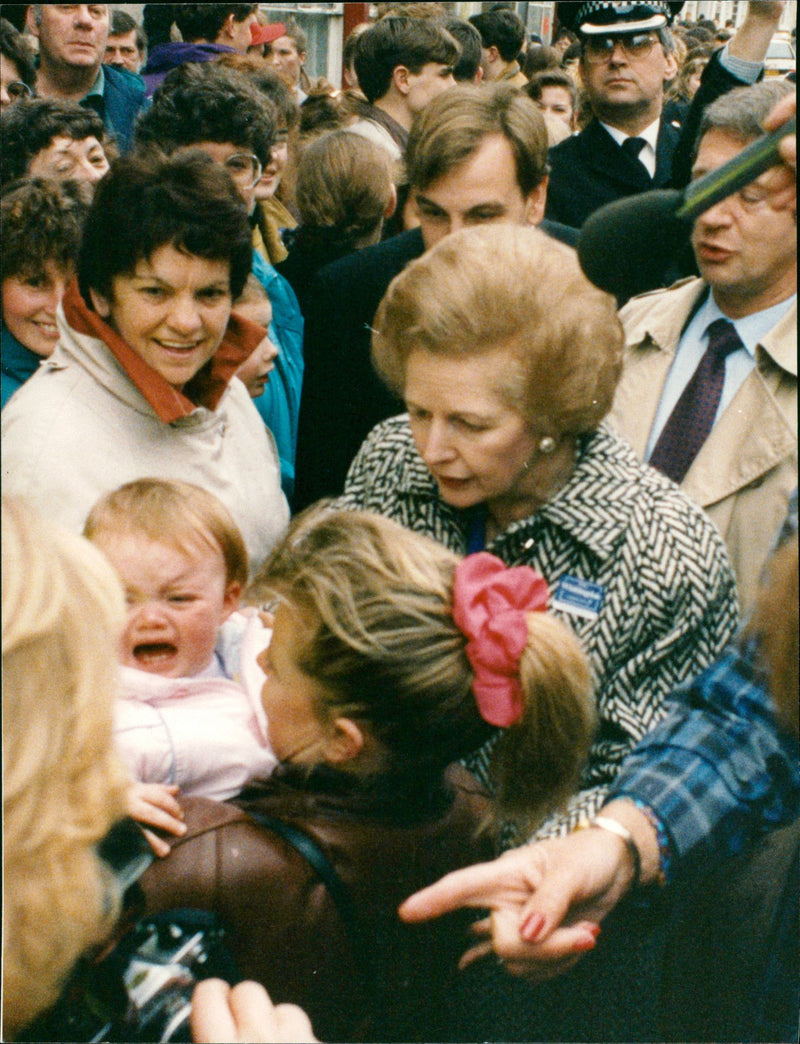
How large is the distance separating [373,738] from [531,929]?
0.27 meters

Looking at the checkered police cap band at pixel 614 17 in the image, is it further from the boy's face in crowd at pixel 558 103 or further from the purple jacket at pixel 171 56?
the boy's face in crowd at pixel 558 103

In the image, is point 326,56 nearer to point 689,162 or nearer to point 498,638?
point 689,162

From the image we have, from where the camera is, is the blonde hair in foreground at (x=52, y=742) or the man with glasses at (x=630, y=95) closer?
the blonde hair in foreground at (x=52, y=742)

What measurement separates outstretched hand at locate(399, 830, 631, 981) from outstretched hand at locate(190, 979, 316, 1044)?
16 cm

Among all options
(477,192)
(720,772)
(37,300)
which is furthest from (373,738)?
(477,192)

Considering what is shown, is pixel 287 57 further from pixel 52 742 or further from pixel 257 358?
pixel 52 742

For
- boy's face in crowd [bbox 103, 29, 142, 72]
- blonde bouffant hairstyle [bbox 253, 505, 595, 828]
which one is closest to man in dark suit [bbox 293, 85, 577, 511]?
blonde bouffant hairstyle [bbox 253, 505, 595, 828]

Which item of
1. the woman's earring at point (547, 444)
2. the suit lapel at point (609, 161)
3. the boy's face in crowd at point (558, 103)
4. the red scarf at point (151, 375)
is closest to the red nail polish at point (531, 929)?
the woman's earring at point (547, 444)

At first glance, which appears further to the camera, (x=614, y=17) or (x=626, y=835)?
(x=614, y=17)

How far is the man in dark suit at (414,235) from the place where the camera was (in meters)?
2.41

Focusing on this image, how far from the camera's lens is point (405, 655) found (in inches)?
50.2

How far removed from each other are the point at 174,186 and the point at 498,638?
3.47ft

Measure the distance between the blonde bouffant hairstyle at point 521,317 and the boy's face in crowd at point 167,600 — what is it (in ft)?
1.30

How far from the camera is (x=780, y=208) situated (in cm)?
172
